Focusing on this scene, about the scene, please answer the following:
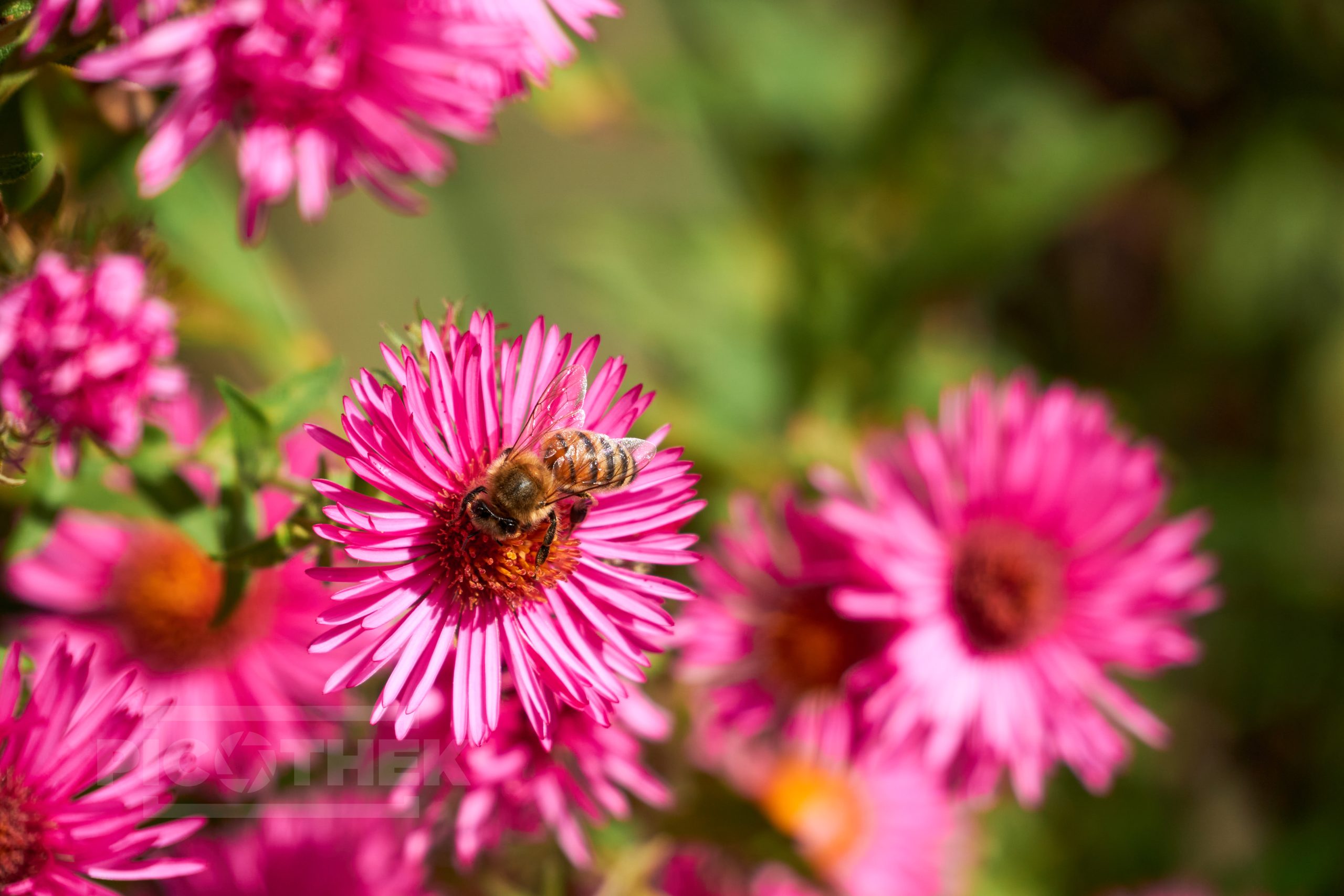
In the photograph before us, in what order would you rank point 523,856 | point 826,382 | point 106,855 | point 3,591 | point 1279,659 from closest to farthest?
1. point 106,855
2. point 523,856
3. point 3,591
4. point 826,382
5. point 1279,659

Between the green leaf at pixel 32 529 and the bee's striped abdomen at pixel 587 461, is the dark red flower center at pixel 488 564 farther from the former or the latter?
the green leaf at pixel 32 529

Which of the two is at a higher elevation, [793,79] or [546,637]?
[793,79]

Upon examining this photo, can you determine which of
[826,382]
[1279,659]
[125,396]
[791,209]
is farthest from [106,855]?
[1279,659]

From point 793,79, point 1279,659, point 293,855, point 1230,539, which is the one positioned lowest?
point 293,855

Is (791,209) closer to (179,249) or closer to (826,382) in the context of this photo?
(826,382)

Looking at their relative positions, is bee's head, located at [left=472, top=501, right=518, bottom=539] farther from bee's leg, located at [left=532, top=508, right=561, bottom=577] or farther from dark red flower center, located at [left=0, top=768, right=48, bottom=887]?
dark red flower center, located at [left=0, top=768, right=48, bottom=887]

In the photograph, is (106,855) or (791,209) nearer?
(106,855)

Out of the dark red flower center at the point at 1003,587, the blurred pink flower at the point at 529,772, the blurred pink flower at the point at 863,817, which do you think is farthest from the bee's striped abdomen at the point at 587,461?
the blurred pink flower at the point at 863,817

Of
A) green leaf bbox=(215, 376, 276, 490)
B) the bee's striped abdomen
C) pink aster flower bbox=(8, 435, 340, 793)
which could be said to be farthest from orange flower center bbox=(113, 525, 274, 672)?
the bee's striped abdomen
